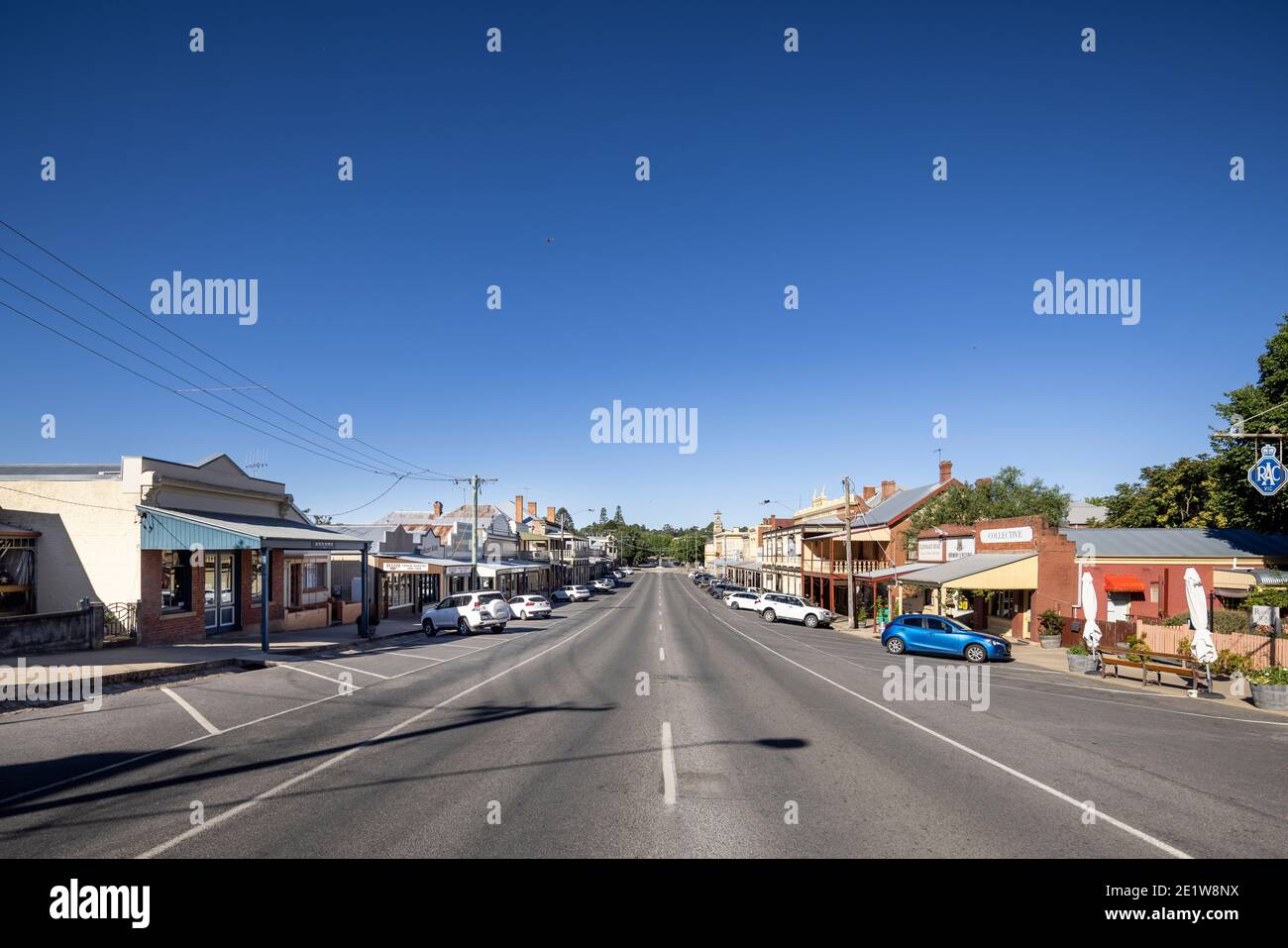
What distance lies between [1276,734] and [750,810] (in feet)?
37.8

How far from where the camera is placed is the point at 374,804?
746 centimetres

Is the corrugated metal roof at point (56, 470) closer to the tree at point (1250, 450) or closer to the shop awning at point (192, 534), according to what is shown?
the shop awning at point (192, 534)

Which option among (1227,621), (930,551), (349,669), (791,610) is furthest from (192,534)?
(930,551)

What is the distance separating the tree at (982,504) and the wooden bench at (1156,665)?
27019mm

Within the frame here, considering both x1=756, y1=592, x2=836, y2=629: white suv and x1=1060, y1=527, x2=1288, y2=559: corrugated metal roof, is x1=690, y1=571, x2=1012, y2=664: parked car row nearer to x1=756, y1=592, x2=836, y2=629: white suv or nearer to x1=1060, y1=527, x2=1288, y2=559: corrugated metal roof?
x1=1060, y1=527, x2=1288, y2=559: corrugated metal roof

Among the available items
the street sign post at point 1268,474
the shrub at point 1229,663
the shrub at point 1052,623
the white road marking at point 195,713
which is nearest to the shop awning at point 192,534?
the white road marking at point 195,713

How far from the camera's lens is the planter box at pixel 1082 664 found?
68.7 ft

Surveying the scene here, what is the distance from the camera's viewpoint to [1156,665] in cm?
1900

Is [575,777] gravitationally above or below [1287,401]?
below

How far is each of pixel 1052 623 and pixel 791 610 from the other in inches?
640
